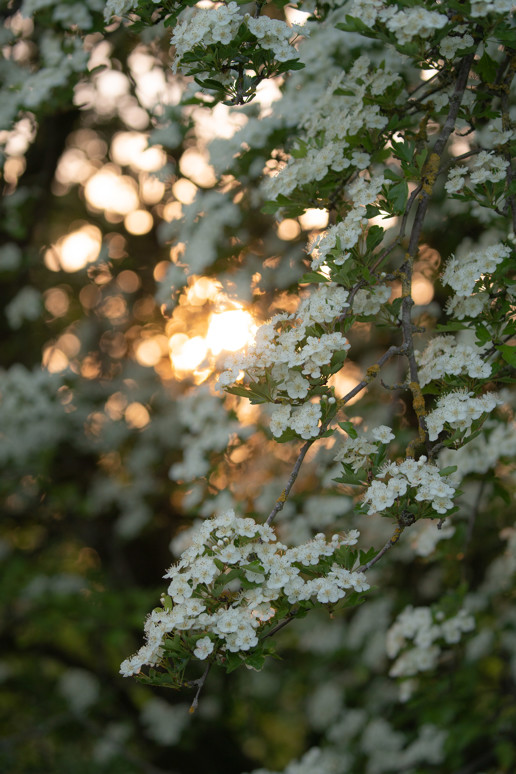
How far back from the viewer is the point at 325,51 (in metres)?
2.37

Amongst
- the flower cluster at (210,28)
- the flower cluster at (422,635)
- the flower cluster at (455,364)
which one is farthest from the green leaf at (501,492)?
the flower cluster at (210,28)

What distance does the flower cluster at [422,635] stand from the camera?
2.41m

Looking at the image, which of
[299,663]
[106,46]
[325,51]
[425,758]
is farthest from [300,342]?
[299,663]

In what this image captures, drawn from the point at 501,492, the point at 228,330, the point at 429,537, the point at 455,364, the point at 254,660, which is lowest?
the point at 429,537

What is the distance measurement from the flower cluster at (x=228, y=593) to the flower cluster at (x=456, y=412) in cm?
31

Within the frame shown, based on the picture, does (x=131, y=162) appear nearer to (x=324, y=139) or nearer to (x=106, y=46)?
(x=106, y=46)

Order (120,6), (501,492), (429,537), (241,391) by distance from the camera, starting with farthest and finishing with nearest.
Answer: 1. (429,537)
2. (501,492)
3. (120,6)
4. (241,391)

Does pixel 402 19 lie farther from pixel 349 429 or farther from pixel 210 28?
pixel 349 429

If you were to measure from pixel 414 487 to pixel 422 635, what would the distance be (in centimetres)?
135

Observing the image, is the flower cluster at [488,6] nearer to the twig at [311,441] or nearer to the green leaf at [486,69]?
the green leaf at [486,69]

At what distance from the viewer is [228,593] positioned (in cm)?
131

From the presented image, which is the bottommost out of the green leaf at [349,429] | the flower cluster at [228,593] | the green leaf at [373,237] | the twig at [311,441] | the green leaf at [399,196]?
the flower cluster at [228,593]

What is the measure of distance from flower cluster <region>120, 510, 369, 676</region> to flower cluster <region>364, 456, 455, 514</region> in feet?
0.47

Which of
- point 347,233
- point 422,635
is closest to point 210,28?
point 347,233
